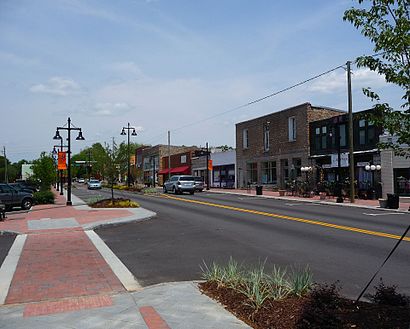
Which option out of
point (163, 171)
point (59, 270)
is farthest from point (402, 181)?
point (163, 171)

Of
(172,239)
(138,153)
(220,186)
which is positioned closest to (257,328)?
(172,239)

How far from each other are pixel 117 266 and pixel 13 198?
19.8 metres

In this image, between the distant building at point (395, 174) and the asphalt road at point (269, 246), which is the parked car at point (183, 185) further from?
the asphalt road at point (269, 246)

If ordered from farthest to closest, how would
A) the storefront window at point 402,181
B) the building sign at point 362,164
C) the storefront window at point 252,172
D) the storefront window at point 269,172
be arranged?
the storefront window at point 252,172
the storefront window at point 269,172
the building sign at point 362,164
the storefront window at point 402,181

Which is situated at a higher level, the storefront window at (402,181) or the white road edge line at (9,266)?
the storefront window at (402,181)

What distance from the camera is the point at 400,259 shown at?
950cm

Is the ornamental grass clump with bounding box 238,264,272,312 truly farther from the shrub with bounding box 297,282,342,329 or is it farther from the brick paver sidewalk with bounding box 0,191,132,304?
the brick paver sidewalk with bounding box 0,191,132,304

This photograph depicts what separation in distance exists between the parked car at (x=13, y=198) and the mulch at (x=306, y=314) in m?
23.4

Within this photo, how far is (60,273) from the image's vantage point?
850 centimetres

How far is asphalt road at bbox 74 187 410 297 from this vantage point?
8.31m

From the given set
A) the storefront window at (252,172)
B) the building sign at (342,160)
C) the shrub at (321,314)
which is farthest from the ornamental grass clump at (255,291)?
the storefront window at (252,172)

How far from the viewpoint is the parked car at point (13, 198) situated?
85.6ft

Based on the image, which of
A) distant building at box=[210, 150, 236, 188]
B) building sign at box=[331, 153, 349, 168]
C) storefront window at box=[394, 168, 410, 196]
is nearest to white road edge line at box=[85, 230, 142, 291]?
storefront window at box=[394, 168, 410, 196]

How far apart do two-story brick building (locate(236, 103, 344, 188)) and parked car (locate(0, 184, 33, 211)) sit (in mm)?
24047
